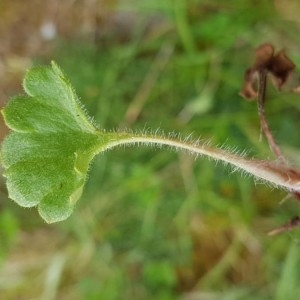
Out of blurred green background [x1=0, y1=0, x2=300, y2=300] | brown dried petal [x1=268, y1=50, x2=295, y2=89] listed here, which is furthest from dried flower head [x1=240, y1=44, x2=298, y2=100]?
blurred green background [x1=0, y1=0, x2=300, y2=300]

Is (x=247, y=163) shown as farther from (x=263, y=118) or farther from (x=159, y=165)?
(x=159, y=165)

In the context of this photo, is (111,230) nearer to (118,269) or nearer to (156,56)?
(118,269)

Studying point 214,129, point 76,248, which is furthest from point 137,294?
point 214,129

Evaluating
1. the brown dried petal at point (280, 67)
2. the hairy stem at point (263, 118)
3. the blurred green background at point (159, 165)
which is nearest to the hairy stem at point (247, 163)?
the hairy stem at point (263, 118)

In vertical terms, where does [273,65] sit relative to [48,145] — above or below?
above

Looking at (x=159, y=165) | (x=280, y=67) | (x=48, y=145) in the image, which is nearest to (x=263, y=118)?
(x=280, y=67)
